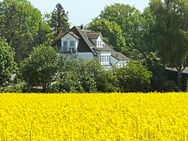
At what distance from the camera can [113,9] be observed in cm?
10856

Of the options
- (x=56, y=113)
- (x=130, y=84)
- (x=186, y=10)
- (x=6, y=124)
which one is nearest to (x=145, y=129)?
(x=6, y=124)

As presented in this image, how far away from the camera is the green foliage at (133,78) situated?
1638 inches

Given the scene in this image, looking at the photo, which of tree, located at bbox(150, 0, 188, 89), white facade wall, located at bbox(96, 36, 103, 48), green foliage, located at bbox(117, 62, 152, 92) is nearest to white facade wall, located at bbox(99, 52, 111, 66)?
white facade wall, located at bbox(96, 36, 103, 48)

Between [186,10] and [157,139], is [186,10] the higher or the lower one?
the higher one

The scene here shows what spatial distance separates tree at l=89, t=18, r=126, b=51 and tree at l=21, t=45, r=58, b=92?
5115cm

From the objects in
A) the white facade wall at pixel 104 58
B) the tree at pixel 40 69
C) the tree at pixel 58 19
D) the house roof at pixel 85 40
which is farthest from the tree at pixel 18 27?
the tree at pixel 40 69

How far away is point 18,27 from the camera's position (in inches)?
3529

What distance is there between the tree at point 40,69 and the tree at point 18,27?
121ft

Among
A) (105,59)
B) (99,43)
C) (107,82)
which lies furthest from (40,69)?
(99,43)

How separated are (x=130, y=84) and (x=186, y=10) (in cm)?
1395

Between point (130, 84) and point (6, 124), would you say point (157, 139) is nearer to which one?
point (6, 124)

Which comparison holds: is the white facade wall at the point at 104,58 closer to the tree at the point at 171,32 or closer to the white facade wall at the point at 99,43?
the white facade wall at the point at 99,43

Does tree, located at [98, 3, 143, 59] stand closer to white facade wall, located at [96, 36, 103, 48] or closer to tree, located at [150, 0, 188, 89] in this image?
white facade wall, located at [96, 36, 103, 48]

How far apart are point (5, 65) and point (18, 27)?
3889 cm
